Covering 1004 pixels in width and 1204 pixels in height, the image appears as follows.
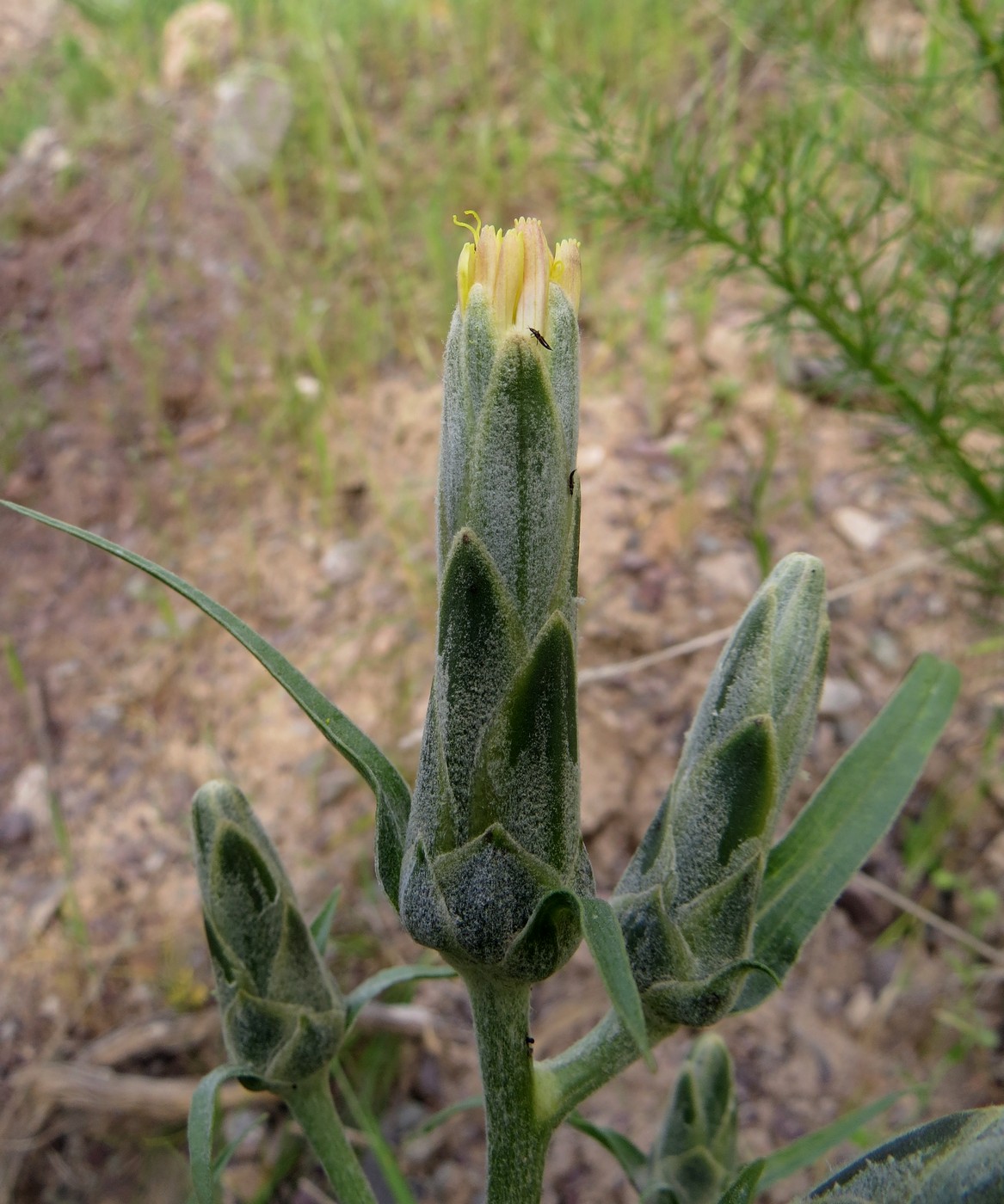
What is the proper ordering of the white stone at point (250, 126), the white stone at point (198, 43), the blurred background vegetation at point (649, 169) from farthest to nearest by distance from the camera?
the white stone at point (198, 43), the white stone at point (250, 126), the blurred background vegetation at point (649, 169)

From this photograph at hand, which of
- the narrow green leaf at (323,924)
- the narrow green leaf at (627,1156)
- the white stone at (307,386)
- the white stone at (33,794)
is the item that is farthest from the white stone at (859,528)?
the white stone at (33,794)

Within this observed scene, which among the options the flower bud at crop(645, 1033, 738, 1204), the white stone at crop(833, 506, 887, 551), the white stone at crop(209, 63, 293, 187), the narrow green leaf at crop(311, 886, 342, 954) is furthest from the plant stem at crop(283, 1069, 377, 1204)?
the white stone at crop(209, 63, 293, 187)

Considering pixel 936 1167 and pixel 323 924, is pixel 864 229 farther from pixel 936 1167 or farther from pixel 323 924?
pixel 936 1167

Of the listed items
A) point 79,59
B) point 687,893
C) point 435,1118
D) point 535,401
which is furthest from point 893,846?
point 79,59

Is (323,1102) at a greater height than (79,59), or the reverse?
(79,59)

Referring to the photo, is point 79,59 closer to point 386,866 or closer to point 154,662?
point 154,662

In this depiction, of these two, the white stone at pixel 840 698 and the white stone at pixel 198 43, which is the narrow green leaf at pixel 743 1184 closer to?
the white stone at pixel 840 698
